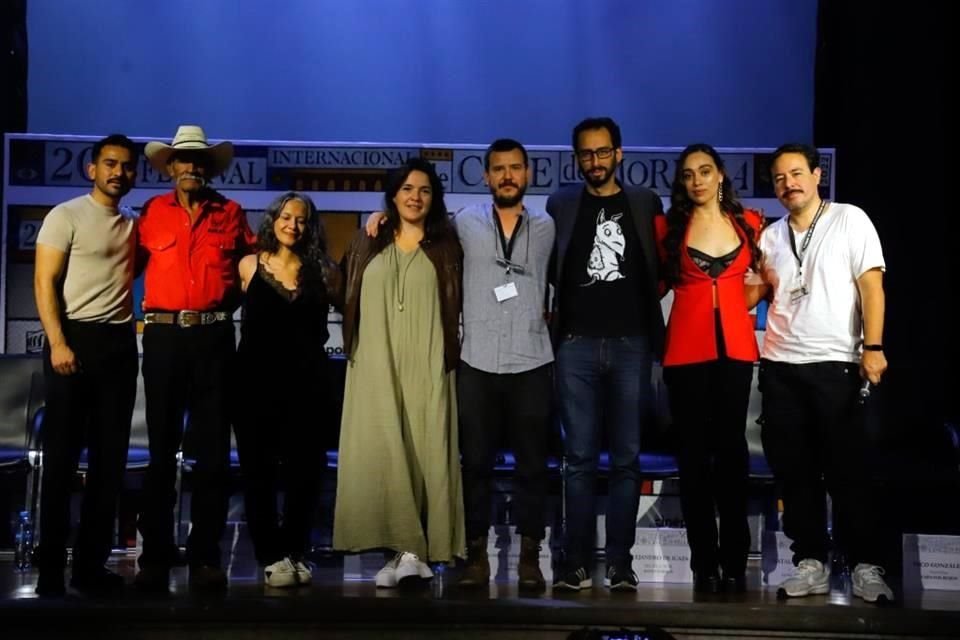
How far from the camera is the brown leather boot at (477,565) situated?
13.6 feet

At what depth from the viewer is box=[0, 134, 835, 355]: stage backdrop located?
5.45 metres

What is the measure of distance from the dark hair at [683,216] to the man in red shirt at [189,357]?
150 cm

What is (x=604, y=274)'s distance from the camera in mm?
4074

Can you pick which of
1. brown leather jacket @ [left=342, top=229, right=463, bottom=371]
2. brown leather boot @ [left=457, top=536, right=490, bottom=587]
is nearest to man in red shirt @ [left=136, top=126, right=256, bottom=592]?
brown leather jacket @ [left=342, top=229, right=463, bottom=371]

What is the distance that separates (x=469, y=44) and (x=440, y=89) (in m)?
0.26

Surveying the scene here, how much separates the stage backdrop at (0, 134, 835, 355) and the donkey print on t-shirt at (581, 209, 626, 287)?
1493 millimetres

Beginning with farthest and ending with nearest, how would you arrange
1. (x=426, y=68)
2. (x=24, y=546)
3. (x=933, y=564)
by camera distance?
(x=426, y=68), (x=24, y=546), (x=933, y=564)

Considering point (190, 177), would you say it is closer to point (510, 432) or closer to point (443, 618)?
point (510, 432)

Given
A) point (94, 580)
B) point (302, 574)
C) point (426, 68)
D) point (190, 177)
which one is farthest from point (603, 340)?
point (426, 68)

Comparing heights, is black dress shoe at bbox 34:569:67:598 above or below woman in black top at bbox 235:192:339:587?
below

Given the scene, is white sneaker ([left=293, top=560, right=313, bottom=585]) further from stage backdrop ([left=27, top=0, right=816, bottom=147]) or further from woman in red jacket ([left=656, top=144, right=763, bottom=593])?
stage backdrop ([left=27, top=0, right=816, bottom=147])

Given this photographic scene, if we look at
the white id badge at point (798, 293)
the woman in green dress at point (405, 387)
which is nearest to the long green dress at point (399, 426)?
the woman in green dress at point (405, 387)

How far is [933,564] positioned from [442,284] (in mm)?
2003

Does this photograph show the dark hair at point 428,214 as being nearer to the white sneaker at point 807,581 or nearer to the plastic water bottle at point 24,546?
the white sneaker at point 807,581
